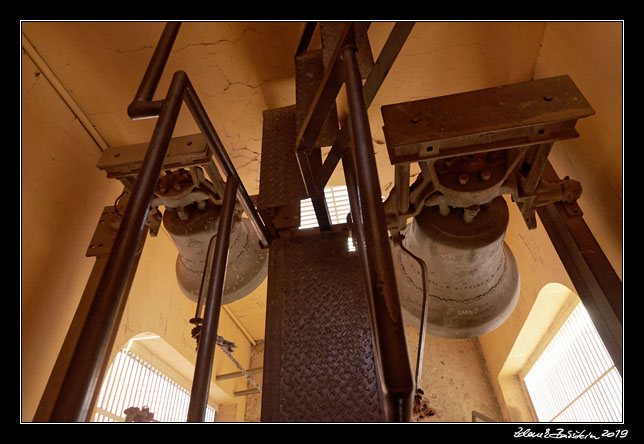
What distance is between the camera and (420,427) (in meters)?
0.40

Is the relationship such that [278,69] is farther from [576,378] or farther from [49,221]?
[576,378]

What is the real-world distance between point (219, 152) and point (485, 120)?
75cm

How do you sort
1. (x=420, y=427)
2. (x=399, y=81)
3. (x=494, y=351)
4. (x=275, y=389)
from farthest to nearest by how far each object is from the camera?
(x=494, y=351) → (x=399, y=81) → (x=275, y=389) → (x=420, y=427)

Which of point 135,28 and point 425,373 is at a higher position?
point 135,28

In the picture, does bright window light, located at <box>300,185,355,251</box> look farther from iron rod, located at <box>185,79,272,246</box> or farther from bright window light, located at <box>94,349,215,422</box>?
bright window light, located at <box>94,349,215,422</box>

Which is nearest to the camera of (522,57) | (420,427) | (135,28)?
(420,427)

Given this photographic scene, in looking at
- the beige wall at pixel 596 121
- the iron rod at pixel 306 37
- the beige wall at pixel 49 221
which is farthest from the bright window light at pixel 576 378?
the beige wall at pixel 49 221

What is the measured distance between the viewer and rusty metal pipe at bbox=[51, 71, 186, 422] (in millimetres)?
424

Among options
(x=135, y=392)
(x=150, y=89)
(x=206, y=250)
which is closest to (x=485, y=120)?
(x=150, y=89)

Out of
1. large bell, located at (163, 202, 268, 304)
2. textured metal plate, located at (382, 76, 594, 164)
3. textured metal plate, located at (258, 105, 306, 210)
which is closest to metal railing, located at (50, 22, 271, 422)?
textured metal plate, located at (258, 105, 306, 210)

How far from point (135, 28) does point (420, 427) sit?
204 centimetres

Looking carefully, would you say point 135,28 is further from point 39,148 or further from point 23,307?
point 23,307

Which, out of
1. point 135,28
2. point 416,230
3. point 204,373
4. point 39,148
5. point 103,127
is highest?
point 135,28

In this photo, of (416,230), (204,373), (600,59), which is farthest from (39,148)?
(600,59)
